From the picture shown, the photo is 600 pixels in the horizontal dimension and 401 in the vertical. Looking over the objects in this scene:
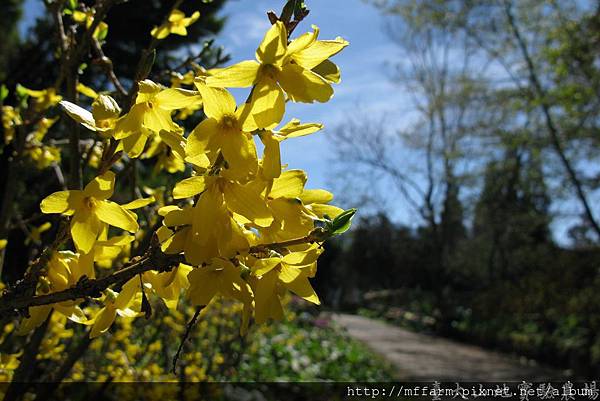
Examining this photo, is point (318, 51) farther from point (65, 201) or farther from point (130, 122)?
point (65, 201)

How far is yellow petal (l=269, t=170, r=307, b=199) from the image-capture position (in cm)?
72

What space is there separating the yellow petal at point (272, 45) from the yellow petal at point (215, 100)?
8 centimetres

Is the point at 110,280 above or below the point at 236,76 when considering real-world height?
below

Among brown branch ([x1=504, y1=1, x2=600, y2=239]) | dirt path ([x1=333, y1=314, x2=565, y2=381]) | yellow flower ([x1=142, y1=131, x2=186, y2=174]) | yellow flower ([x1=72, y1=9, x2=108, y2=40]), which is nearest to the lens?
yellow flower ([x1=142, y1=131, x2=186, y2=174])

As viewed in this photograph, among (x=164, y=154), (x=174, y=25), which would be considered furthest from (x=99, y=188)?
(x=174, y=25)

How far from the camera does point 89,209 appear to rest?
0.78 m

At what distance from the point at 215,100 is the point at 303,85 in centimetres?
13

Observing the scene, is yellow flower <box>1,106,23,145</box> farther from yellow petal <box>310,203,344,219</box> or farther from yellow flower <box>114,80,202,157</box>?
yellow petal <box>310,203,344,219</box>

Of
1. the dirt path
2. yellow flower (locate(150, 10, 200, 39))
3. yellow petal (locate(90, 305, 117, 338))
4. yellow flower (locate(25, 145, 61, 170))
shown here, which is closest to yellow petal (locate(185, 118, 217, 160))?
yellow petal (locate(90, 305, 117, 338))

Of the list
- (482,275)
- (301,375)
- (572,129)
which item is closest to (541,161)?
(572,129)

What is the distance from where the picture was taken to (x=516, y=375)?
29.3ft

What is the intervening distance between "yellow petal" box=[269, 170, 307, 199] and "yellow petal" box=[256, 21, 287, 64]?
0.17m

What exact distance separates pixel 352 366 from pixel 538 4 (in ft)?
30.7

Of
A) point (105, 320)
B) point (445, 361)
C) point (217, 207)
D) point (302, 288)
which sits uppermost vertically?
point (217, 207)
